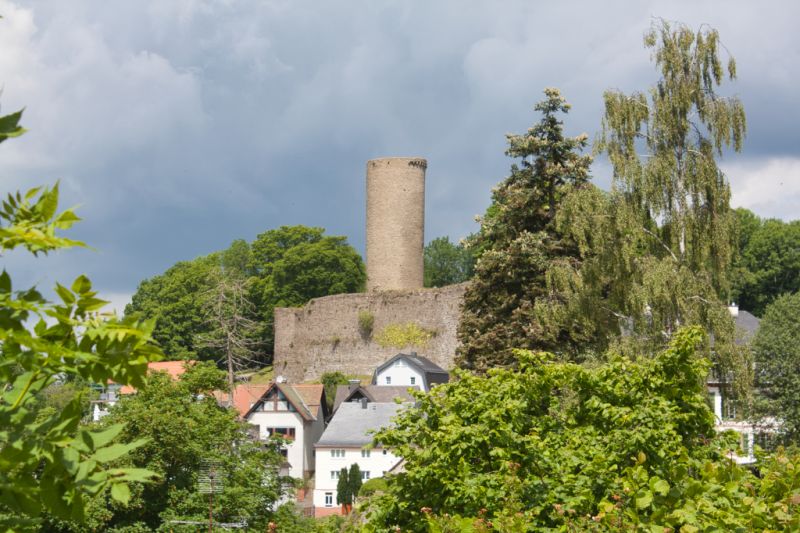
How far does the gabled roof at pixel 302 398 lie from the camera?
43.3 m

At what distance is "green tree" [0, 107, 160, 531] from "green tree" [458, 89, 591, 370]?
19465 millimetres

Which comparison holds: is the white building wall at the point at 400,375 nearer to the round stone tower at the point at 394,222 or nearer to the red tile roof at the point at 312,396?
the red tile roof at the point at 312,396

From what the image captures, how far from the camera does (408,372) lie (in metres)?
51.0

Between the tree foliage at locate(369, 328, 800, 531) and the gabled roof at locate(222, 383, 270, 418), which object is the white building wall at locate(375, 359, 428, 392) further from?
the tree foliage at locate(369, 328, 800, 531)

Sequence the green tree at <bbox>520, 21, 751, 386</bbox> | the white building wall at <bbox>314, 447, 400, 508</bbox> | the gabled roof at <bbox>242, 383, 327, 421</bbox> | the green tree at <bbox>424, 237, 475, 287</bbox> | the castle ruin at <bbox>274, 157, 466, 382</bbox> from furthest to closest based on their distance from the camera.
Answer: the green tree at <bbox>424, 237, 475, 287</bbox> → the castle ruin at <bbox>274, 157, 466, 382</bbox> → the gabled roof at <bbox>242, 383, 327, 421</bbox> → the white building wall at <bbox>314, 447, 400, 508</bbox> → the green tree at <bbox>520, 21, 751, 386</bbox>

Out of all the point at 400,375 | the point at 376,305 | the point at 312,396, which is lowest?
the point at 312,396

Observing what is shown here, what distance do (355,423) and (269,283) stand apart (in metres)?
29.4

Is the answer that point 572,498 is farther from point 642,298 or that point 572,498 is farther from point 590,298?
point 590,298

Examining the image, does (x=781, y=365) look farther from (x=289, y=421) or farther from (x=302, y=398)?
(x=302, y=398)

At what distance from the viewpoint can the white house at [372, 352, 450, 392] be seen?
49.8 m

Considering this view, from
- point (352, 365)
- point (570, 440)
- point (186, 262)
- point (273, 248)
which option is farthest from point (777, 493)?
point (186, 262)

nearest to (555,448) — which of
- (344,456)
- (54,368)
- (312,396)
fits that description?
(54,368)

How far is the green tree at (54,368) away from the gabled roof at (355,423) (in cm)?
3763

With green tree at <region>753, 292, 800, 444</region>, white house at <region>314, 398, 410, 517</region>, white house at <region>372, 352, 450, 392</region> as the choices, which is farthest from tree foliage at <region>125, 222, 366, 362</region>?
green tree at <region>753, 292, 800, 444</region>
